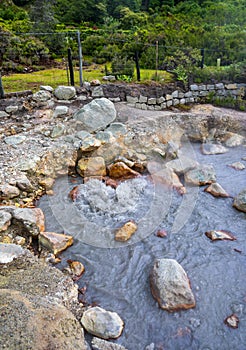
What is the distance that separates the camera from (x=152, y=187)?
6543mm

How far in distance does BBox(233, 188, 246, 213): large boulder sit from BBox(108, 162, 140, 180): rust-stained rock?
232 cm

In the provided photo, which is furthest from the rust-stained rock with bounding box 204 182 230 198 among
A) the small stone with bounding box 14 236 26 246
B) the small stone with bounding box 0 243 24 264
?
the small stone with bounding box 0 243 24 264

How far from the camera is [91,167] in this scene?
683cm

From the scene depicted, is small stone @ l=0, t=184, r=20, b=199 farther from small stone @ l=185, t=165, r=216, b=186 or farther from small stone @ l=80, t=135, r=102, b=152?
small stone @ l=185, t=165, r=216, b=186

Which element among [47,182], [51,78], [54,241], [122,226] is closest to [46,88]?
[51,78]

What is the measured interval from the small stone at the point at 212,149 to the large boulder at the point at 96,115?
281cm

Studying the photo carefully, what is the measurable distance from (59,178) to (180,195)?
9.40ft

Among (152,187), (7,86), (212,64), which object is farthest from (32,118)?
(212,64)

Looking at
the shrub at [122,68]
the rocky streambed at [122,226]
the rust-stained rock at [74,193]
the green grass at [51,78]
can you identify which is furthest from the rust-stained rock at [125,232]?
the shrub at [122,68]

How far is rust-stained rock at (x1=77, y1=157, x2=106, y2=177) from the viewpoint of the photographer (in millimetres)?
6809

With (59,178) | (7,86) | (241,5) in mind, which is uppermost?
(241,5)

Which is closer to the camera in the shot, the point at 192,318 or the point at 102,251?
the point at 192,318

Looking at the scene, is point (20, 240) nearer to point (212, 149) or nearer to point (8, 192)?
point (8, 192)

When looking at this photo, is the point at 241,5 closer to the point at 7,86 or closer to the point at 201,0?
the point at 201,0
